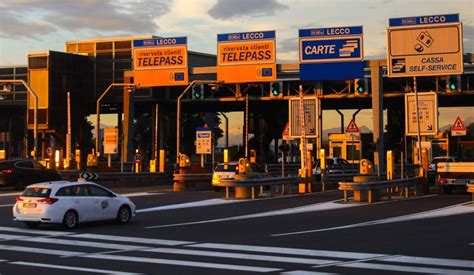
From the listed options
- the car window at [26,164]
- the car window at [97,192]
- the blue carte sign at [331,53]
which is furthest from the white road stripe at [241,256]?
the blue carte sign at [331,53]

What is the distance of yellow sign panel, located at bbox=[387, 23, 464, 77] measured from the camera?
29.9 m

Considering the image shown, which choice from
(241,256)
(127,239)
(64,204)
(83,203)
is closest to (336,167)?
(83,203)

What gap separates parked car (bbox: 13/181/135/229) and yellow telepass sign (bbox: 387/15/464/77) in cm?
1810

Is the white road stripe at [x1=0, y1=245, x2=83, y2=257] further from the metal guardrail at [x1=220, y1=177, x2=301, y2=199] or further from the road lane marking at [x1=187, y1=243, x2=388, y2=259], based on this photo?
the metal guardrail at [x1=220, y1=177, x2=301, y2=199]

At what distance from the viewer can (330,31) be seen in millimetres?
32344

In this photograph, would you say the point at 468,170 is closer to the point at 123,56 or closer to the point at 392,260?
the point at 392,260

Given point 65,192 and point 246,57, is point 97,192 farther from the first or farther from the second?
point 246,57

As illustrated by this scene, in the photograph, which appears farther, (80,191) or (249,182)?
(249,182)

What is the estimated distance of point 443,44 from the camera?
30016mm

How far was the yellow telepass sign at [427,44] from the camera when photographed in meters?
29.9

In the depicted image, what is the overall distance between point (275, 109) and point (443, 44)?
44.3 m

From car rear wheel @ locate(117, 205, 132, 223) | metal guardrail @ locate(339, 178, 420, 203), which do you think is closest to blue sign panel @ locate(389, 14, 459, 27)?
metal guardrail @ locate(339, 178, 420, 203)

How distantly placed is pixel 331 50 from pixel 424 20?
4.82m

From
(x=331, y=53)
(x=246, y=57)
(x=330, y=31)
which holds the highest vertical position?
(x=330, y=31)
